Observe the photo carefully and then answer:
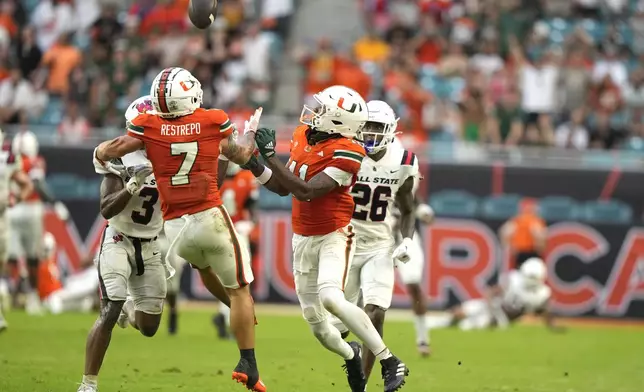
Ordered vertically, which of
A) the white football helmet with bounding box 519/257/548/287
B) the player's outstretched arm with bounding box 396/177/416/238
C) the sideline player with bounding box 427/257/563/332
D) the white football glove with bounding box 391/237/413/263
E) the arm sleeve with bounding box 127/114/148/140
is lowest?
the sideline player with bounding box 427/257/563/332

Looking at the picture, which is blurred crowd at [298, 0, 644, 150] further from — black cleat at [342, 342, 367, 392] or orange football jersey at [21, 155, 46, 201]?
black cleat at [342, 342, 367, 392]

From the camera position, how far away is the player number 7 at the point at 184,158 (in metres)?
7.71

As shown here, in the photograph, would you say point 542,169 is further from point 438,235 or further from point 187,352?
point 187,352

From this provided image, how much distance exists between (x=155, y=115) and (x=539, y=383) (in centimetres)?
413

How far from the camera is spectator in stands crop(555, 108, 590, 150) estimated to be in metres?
17.7

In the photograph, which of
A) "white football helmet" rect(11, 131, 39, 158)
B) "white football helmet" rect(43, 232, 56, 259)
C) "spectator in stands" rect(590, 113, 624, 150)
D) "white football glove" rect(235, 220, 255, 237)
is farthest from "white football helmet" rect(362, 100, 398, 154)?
"spectator in stands" rect(590, 113, 624, 150)

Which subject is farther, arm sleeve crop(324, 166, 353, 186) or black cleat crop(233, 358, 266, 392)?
arm sleeve crop(324, 166, 353, 186)

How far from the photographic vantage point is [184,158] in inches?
305

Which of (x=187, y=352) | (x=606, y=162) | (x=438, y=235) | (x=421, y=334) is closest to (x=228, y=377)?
(x=187, y=352)

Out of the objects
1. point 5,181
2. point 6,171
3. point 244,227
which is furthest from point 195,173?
point 244,227

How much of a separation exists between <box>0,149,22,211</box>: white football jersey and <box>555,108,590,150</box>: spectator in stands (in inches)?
346

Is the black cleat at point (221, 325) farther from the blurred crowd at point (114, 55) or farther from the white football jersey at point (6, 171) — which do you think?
the blurred crowd at point (114, 55)

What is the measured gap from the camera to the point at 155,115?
777 centimetres

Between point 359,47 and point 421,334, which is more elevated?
point 359,47
